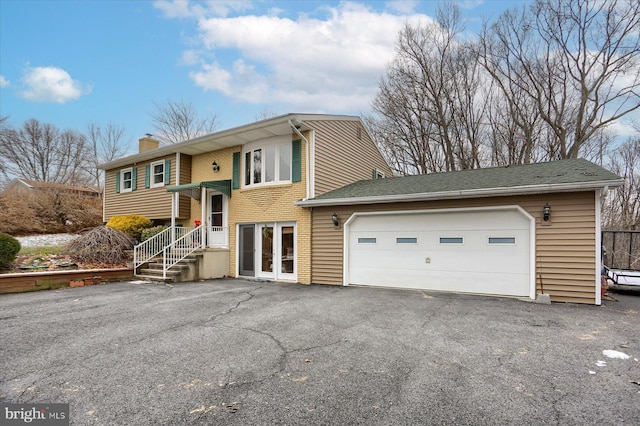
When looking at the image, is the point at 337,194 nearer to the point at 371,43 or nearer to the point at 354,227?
the point at 354,227

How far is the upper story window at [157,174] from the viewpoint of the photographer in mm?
13516

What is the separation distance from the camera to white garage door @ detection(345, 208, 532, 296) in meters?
7.43

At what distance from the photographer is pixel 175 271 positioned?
10055 millimetres

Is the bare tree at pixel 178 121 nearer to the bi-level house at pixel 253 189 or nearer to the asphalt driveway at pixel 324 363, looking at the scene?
the bi-level house at pixel 253 189

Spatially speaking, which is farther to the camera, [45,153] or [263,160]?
[45,153]

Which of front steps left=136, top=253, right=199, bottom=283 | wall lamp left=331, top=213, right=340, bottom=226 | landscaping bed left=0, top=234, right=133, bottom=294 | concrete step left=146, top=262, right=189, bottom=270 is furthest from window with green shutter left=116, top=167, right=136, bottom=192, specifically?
wall lamp left=331, top=213, right=340, bottom=226

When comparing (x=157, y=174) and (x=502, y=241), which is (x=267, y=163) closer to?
(x=157, y=174)

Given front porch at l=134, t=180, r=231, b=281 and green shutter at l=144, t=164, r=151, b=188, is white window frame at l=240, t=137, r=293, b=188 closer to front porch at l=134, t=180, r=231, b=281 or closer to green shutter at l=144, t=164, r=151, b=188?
front porch at l=134, t=180, r=231, b=281

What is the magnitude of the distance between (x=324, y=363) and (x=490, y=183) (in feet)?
21.1

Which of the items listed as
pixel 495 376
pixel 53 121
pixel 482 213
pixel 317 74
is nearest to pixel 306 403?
pixel 495 376

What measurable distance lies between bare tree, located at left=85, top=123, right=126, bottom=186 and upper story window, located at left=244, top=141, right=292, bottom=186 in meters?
22.9

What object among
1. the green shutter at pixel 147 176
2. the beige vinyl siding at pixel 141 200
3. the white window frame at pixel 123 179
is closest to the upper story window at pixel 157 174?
the green shutter at pixel 147 176

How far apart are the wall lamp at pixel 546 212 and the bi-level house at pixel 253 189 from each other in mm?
5899

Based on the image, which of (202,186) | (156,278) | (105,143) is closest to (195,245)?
(156,278)
